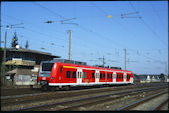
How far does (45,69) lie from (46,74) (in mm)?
687

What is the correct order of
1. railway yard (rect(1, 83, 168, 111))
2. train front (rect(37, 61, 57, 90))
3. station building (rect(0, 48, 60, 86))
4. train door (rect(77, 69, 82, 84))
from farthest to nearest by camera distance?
station building (rect(0, 48, 60, 86)) → train door (rect(77, 69, 82, 84)) → train front (rect(37, 61, 57, 90)) → railway yard (rect(1, 83, 168, 111))

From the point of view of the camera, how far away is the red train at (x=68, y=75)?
67.9 ft

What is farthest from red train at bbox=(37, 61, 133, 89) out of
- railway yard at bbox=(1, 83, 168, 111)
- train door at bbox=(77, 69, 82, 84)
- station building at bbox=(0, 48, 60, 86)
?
station building at bbox=(0, 48, 60, 86)

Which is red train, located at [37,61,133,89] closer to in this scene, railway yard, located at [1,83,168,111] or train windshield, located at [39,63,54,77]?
train windshield, located at [39,63,54,77]

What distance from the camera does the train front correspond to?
67.8 ft

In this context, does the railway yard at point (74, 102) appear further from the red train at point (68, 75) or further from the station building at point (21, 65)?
the station building at point (21, 65)

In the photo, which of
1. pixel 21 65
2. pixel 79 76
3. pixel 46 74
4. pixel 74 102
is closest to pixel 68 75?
pixel 79 76

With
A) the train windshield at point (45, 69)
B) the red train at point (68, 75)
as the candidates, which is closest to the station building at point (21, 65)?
the red train at point (68, 75)

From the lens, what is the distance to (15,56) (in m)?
40.6

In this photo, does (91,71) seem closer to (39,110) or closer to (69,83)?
(69,83)

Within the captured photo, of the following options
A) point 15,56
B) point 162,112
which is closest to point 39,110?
point 162,112

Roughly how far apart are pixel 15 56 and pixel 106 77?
19662mm

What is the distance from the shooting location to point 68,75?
22266 millimetres

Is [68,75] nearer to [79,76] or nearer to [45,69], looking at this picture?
[79,76]
